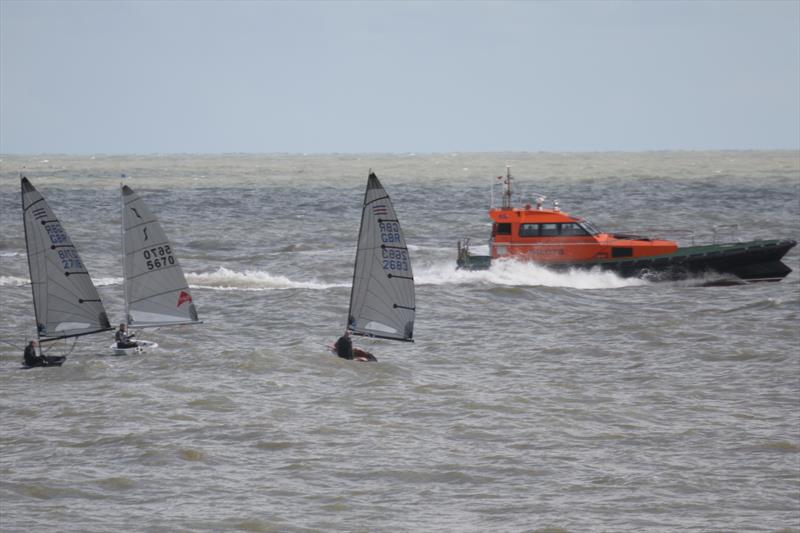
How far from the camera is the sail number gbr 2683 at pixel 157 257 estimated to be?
29578mm

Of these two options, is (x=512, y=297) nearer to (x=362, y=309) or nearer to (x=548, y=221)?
(x=548, y=221)

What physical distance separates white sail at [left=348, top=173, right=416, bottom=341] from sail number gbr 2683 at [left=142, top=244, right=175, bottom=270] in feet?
17.4

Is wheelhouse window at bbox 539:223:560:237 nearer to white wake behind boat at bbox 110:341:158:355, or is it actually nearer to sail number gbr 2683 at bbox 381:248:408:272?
sail number gbr 2683 at bbox 381:248:408:272

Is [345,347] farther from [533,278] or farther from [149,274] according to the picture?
[533,278]

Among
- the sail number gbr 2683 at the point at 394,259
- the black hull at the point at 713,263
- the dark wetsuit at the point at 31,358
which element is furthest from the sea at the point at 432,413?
the sail number gbr 2683 at the point at 394,259

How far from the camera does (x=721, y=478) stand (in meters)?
20.2

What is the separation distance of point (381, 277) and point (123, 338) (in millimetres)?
7468

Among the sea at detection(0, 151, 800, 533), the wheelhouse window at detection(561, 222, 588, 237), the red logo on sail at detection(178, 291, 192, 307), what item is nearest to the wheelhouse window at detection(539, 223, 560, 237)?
the wheelhouse window at detection(561, 222, 588, 237)

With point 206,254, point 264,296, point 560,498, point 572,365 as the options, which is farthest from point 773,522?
point 206,254

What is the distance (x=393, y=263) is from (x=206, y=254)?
1211 inches

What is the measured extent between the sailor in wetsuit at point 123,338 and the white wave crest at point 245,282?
13.7 metres

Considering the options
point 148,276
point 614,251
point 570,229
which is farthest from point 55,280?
point 614,251

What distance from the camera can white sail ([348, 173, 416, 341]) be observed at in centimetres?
2728

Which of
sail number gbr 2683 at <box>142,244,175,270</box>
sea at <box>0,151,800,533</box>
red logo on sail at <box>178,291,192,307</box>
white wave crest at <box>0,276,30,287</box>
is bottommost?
white wave crest at <box>0,276,30,287</box>
